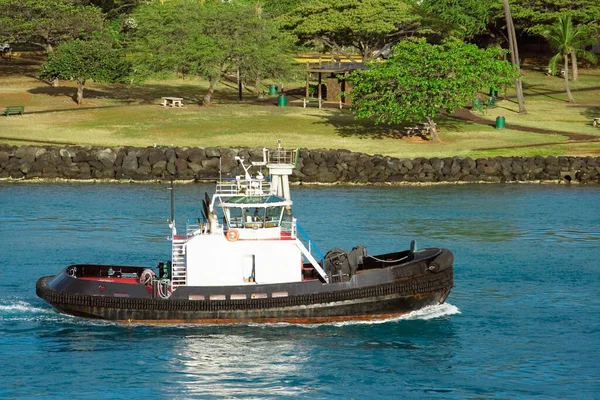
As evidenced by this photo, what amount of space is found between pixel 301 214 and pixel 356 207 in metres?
4.12

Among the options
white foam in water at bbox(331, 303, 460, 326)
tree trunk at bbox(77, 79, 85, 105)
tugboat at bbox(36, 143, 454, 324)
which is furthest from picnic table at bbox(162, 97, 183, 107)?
white foam in water at bbox(331, 303, 460, 326)

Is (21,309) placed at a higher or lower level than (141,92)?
lower

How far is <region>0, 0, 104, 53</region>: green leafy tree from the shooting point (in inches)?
3593

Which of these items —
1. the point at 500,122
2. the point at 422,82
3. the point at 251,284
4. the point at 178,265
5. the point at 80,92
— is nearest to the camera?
the point at 251,284

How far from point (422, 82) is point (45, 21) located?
34.9 m

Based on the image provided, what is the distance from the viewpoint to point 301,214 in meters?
52.5

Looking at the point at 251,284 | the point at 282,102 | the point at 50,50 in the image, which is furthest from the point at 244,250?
the point at 50,50

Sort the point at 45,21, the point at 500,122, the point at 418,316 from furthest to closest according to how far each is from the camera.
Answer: the point at 45,21 < the point at 500,122 < the point at 418,316

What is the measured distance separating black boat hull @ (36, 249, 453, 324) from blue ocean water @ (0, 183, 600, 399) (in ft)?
1.15

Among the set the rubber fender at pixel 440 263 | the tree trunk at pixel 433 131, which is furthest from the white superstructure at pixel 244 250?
the tree trunk at pixel 433 131

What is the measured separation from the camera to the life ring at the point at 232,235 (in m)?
32.2

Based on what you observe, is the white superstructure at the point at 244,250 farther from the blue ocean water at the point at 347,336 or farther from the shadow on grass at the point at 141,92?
the shadow on grass at the point at 141,92

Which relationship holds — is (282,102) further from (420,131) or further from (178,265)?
(178,265)

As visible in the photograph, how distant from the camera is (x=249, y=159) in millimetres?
66250
